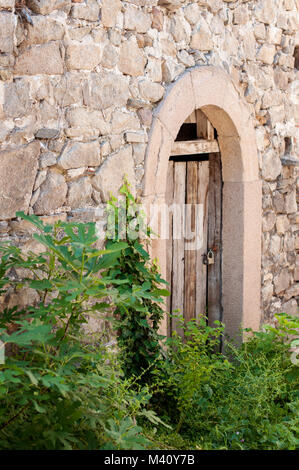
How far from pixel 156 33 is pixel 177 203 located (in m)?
1.27

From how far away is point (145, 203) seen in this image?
347 centimetres

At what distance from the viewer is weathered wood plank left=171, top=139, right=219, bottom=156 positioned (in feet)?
13.6

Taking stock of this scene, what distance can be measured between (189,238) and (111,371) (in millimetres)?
2126

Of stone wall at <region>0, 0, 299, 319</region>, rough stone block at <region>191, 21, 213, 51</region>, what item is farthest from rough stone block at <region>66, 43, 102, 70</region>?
rough stone block at <region>191, 21, 213, 51</region>

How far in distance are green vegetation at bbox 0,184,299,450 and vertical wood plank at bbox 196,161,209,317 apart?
53 centimetres

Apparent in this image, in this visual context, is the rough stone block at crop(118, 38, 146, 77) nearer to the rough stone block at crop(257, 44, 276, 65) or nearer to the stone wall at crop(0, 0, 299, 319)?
the stone wall at crop(0, 0, 299, 319)

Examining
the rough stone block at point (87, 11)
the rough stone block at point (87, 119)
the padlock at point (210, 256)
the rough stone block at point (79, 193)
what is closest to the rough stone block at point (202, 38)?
the rough stone block at point (87, 11)

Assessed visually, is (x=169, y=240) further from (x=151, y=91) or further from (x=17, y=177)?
(x=17, y=177)

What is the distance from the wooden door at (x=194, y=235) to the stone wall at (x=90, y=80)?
71 centimetres

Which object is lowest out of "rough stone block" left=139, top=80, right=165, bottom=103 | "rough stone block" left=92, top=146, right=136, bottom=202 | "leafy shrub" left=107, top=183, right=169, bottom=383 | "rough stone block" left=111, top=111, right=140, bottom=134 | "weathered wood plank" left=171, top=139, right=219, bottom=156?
"leafy shrub" left=107, top=183, right=169, bottom=383

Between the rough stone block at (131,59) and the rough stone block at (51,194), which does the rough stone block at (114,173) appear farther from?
the rough stone block at (131,59)

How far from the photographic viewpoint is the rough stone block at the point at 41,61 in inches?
107

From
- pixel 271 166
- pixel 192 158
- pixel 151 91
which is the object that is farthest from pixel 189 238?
pixel 151 91
